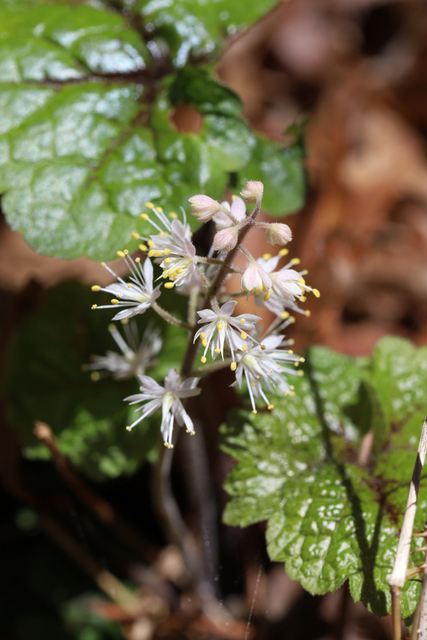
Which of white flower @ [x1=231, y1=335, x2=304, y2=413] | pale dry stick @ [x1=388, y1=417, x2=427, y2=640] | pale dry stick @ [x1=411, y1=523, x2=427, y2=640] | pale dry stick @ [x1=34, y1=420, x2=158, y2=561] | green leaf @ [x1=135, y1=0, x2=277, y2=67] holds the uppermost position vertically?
green leaf @ [x1=135, y1=0, x2=277, y2=67]

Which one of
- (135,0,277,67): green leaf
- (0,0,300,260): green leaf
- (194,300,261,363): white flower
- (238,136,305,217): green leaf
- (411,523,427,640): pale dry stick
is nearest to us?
(411,523,427,640): pale dry stick

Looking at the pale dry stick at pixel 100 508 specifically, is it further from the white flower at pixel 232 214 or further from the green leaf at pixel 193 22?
the green leaf at pixel 193 22

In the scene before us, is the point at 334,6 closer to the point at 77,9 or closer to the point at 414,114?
the point at 414,114

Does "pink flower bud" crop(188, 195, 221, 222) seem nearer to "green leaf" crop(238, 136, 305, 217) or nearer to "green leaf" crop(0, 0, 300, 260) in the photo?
"green leaf" crop(0, 0, 300, 260)

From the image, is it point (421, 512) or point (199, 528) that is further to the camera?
point (199, 528)

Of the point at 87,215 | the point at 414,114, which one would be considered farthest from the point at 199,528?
the point at 414,114

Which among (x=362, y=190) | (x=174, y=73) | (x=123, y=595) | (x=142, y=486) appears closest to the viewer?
(x=174, y=73)

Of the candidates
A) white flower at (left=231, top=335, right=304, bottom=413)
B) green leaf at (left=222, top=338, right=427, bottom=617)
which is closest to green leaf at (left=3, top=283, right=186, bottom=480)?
green leaf at (left=222, top=338, right=427, bottom=617)

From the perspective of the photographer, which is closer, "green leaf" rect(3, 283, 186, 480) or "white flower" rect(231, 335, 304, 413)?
"white flower" rect(231, 335, 304, 413)
